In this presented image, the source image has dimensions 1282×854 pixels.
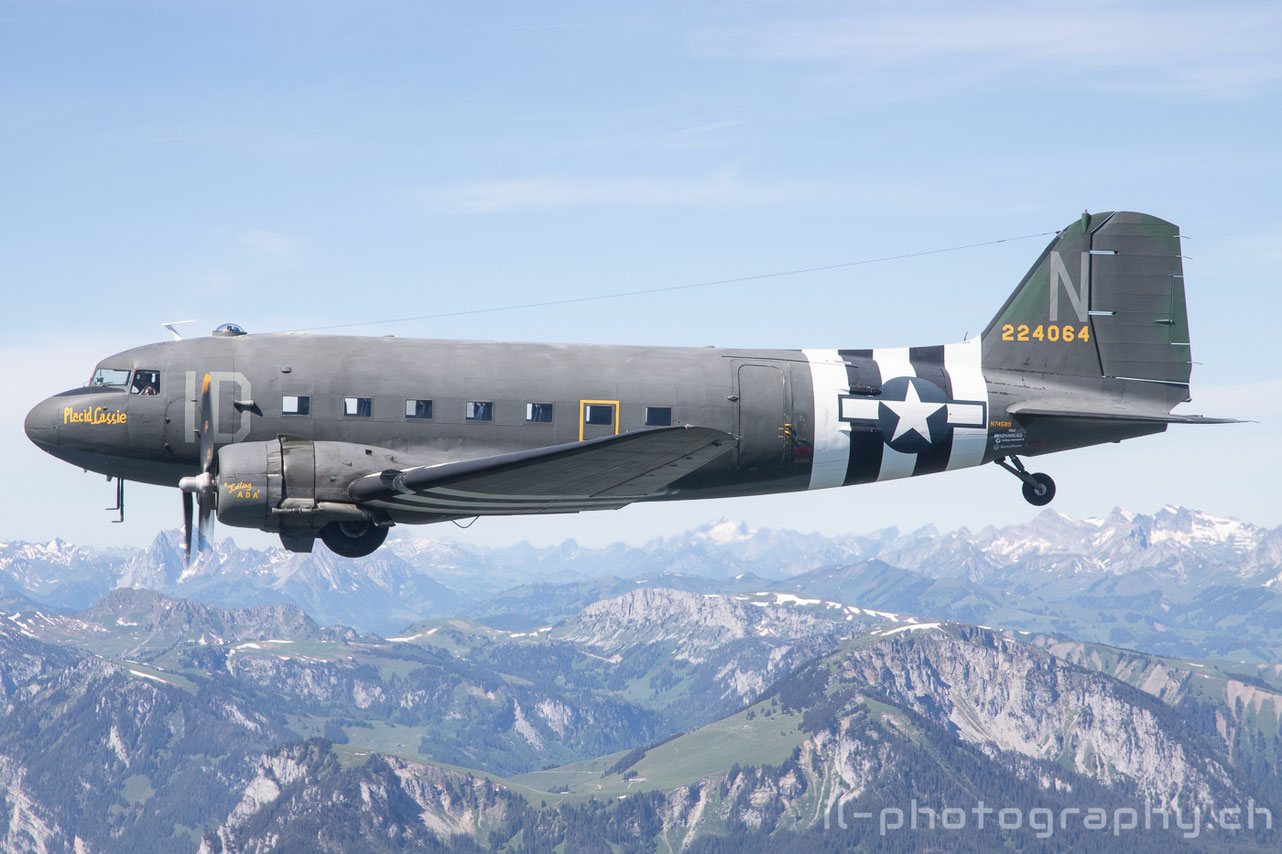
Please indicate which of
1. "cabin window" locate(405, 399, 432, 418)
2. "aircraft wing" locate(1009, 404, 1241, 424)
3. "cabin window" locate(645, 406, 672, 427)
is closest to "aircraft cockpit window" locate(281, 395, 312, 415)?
"cabin window" locate(405, 399, 432, 418)

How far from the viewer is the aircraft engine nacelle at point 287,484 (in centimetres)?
3222

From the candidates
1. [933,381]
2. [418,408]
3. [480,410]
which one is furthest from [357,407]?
[933,381]

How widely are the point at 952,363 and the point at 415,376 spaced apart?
18.0 meters

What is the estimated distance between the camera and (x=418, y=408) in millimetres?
34781

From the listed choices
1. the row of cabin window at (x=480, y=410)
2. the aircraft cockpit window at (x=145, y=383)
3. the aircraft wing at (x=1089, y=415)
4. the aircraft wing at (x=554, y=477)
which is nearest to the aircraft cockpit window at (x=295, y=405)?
the row of cabin window at (x=480, y=410)

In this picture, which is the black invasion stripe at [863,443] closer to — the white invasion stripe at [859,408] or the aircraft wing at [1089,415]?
the white invasion stripe at [859,408]

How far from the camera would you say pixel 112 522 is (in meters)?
34.2

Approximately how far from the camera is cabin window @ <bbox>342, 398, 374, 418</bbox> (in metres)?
34.6

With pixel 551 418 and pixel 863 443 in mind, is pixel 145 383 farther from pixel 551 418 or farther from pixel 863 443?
pixel 863 443

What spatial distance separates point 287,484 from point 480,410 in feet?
19.0

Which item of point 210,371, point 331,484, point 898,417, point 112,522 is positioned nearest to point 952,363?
point 898,417

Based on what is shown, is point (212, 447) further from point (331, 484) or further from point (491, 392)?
point (491, 392)

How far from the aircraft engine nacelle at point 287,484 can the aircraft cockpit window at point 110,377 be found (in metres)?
4.32

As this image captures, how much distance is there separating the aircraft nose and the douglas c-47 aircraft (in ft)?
0.15
